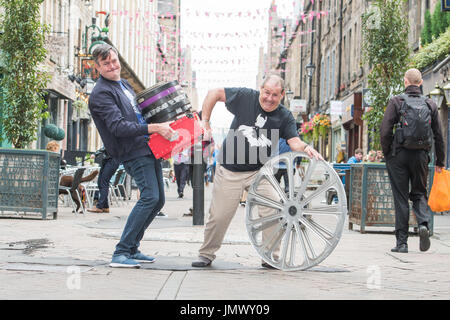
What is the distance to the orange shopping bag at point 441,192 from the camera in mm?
7719

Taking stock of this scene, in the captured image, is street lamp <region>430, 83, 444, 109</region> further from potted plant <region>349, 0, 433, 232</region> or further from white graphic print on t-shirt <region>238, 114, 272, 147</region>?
white graphic print on t-shirt <region>238, 114, 272, 147</region>

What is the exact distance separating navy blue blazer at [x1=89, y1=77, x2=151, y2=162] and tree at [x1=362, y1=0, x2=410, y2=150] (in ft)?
22.3

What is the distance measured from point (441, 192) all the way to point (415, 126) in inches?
33.7

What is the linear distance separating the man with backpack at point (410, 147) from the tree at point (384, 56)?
13.6 feet

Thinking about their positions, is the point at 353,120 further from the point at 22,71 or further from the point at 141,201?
the point at 141,201

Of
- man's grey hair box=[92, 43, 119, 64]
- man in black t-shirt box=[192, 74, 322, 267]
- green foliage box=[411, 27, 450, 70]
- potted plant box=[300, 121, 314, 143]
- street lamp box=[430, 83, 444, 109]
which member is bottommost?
man in black t-shirt box=[192, 74, 322, 267]

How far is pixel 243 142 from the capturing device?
565 cm

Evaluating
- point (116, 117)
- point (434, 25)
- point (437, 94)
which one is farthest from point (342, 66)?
point (116, 117)

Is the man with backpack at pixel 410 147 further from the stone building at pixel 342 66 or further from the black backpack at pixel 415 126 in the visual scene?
the stone building at pixel 342 66

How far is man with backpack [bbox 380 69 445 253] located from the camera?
291 inches

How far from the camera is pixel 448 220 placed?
1295 centimetres

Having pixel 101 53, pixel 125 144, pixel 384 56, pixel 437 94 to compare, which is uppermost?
pixel 384 56

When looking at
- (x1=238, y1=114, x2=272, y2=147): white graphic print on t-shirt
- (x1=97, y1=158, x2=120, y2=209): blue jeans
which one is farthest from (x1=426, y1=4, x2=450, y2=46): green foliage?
(x1=238, y1=114, x2=272, y2=147): white graphic print on t-shirt
